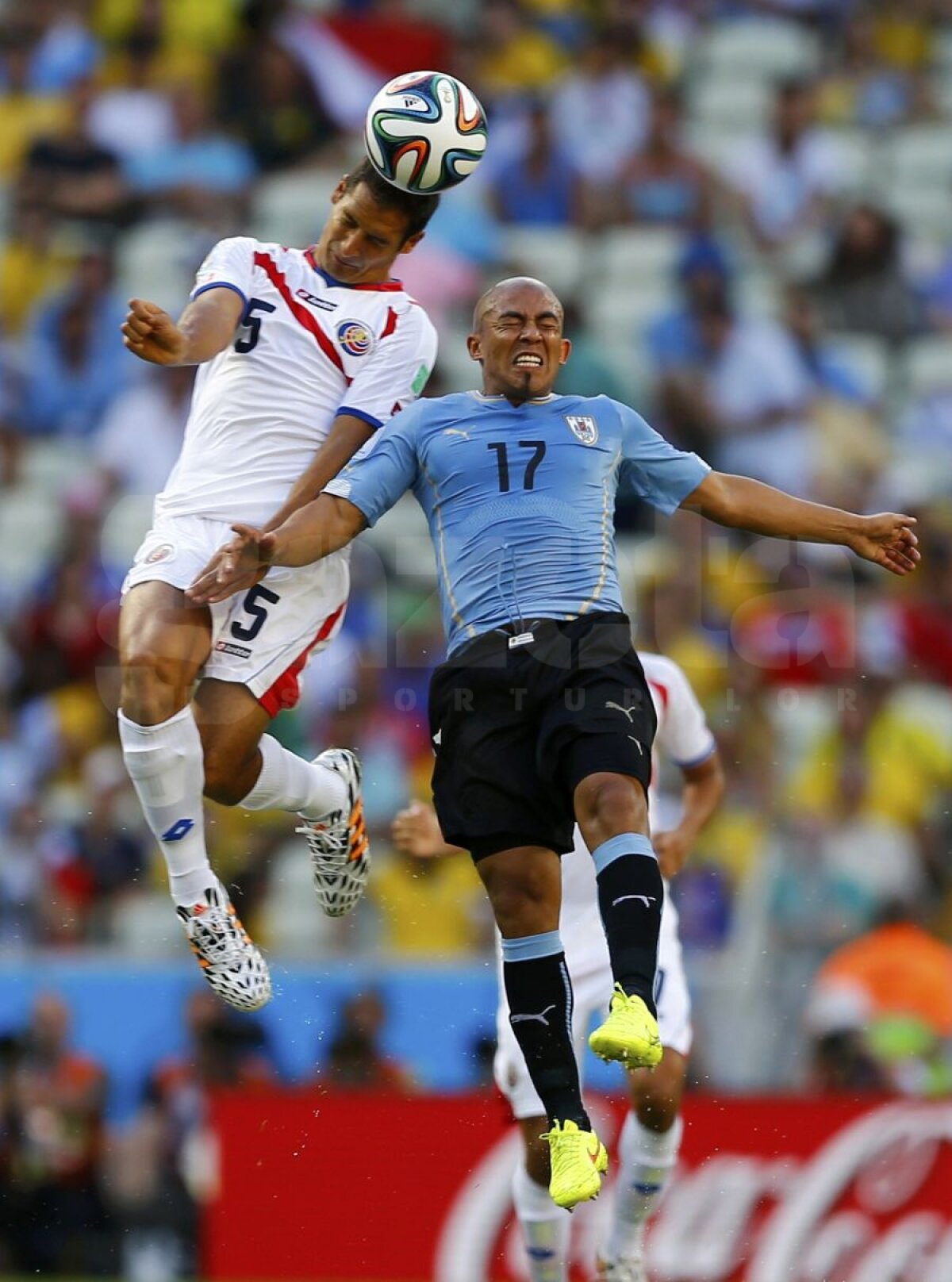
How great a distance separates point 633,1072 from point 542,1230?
833mm

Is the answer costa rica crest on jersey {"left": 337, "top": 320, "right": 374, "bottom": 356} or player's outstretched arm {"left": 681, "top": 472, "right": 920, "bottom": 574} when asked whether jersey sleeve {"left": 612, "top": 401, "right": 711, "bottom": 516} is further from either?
costa rica crest on jersey {"left": 337, "top": 320, "right": 374, "bottom": 356}

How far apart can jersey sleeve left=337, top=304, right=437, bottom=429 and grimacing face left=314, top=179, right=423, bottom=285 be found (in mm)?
197

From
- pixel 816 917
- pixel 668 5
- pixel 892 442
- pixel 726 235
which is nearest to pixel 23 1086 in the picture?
pixel 816 917

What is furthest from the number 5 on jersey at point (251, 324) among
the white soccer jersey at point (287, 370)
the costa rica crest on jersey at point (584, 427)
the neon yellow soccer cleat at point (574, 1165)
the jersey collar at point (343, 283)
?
the neon yellow soccer cleat at point (574, 1165)

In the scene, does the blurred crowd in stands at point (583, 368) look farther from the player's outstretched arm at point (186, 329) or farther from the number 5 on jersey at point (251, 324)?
the player's outstretched arm at point (186, 329)

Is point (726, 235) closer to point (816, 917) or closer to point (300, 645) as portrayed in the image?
point (816, 917)

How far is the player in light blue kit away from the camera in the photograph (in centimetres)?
748

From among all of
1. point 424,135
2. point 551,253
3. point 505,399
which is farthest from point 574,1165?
point 551,253

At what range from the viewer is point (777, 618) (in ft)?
44.4

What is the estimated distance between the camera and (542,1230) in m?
9.34

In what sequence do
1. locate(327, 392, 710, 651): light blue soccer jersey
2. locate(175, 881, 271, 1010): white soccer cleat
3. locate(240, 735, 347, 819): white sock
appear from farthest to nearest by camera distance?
1. locate(240, 735, 347, 819): white sock
2. locate(175, 881, 271, 1010): white soccer cleat
3. locate(327, 392, 710, 651): light blue soccer jersey

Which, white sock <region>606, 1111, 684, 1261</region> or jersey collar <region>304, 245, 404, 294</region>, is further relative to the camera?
white sock <region>606, 1111, 684, 1261</region>

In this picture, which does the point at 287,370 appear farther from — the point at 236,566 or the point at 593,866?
the point at 593,866

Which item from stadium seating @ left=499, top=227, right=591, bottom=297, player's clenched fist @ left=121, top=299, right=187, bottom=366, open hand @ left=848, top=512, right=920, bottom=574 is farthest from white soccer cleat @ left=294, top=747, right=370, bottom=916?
stadium seating @ left=499, top=227, right=591, bottom=297
